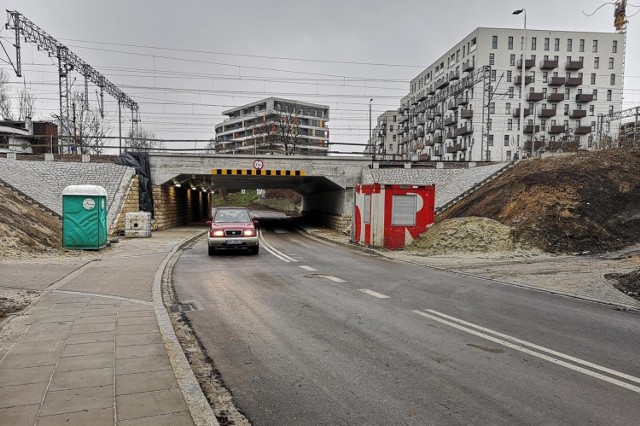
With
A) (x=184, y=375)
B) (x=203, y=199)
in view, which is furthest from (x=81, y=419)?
(x=203, y=199)

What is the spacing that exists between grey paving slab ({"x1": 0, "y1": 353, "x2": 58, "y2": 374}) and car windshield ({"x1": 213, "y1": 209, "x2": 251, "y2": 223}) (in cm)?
1211

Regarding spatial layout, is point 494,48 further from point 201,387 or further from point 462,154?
point 201,387

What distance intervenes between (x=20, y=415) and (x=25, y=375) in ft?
3.17

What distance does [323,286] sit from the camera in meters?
9.92

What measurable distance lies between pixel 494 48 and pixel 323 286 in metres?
75.9

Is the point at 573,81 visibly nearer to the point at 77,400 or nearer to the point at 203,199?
the point at 203,199

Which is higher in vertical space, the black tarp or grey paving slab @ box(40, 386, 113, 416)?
the black tarp

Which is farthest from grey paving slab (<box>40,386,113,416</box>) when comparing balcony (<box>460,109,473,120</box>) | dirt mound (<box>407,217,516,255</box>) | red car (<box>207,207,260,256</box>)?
balcony (<box>460,109,473,120</box>)

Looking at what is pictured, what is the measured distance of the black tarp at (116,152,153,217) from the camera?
1037 inches

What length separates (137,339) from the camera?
5.60 meters

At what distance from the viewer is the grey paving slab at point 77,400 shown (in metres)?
3.63

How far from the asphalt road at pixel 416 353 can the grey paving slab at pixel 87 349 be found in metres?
1.17

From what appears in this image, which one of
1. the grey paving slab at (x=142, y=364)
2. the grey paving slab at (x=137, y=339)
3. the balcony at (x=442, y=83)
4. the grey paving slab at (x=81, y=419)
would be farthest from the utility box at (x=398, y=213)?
the balcony at (x=442, y=83)

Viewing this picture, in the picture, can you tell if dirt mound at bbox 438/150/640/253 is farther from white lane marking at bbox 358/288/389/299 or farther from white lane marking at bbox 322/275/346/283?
white lane marking at bbox 358/288/389/299
